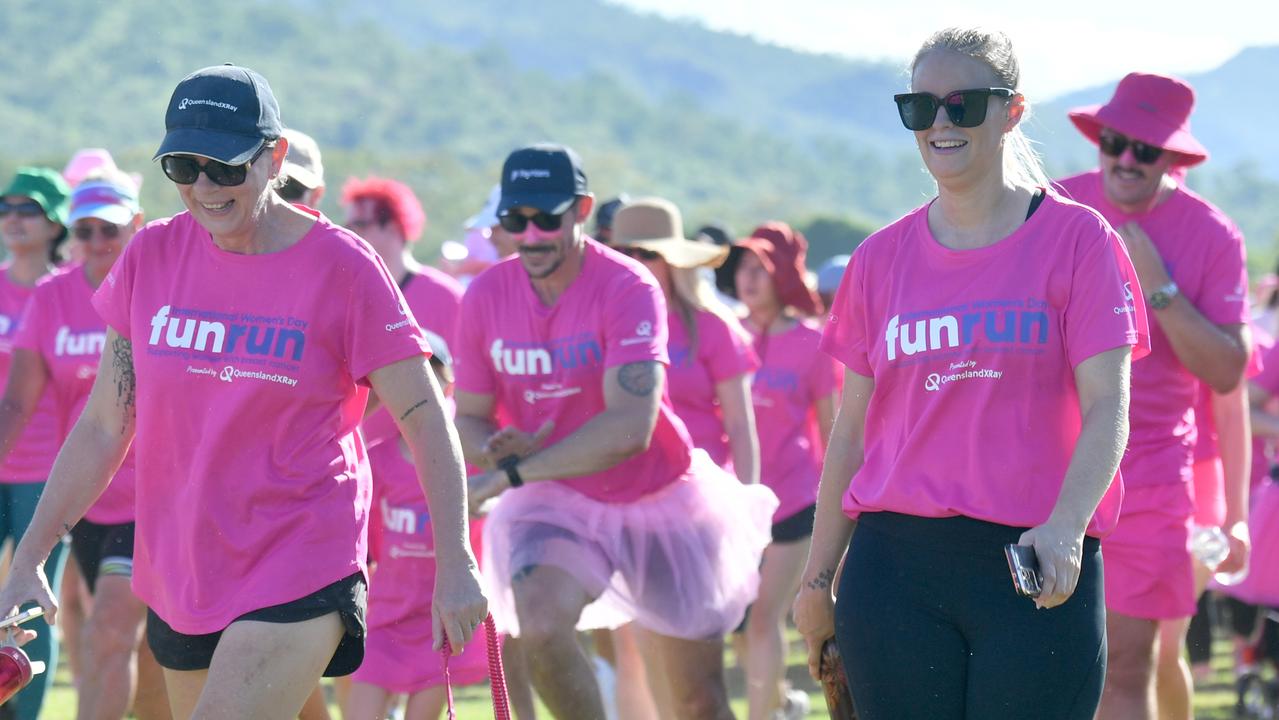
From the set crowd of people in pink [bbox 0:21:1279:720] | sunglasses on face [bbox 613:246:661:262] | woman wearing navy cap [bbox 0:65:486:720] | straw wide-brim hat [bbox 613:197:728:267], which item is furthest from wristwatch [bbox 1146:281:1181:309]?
sunglasses on face [bbox 613:246:661:262]

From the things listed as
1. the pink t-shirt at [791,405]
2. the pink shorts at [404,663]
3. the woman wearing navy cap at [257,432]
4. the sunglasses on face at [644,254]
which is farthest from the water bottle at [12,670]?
the pink t-shirt at [791,405]

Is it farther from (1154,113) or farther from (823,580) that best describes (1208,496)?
(823,580)

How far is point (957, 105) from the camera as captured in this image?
14.1 feet

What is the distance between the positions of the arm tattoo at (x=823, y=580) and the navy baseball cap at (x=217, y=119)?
1779 millimetres

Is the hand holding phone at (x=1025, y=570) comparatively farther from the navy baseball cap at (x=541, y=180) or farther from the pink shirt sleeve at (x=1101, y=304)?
the navy baseball cap at (x=541, y=180)

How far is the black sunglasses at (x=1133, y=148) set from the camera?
609 centimetres

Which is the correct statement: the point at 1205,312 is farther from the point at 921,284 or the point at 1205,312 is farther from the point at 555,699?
the point at 555,699

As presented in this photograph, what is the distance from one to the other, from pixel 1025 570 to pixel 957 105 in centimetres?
114

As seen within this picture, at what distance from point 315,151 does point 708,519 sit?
2237 millimetres

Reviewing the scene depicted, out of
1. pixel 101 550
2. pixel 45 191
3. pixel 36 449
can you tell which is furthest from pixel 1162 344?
pixel 45 191

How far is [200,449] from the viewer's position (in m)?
4.59

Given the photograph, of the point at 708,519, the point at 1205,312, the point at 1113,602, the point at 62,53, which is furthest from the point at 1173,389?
the point at 62,53

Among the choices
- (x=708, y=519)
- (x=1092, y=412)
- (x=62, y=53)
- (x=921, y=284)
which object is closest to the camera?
(x=1092, y=412)

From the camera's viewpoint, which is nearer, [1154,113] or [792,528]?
[1154,113]
